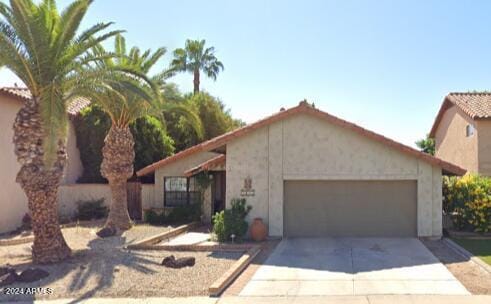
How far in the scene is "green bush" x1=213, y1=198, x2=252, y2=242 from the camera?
16.6 meters

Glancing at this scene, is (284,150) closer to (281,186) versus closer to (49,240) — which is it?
(281,186)

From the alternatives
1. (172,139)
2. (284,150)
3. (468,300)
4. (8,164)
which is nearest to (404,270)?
(468,300)

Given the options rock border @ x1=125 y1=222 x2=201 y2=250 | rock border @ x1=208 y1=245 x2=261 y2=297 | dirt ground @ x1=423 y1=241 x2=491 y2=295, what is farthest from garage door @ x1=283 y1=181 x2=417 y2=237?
rock border @ x1=125 y1=222 x2=201 y2=250

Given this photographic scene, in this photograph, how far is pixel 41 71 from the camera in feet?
43.4

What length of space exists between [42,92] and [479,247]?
14061 millimetres

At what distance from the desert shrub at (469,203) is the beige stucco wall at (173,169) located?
37.4ft

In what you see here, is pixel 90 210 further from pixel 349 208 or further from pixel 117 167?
pixel 349 208

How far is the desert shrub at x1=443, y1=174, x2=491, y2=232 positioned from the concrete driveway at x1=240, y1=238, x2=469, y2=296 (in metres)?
2.66

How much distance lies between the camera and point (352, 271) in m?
12.2

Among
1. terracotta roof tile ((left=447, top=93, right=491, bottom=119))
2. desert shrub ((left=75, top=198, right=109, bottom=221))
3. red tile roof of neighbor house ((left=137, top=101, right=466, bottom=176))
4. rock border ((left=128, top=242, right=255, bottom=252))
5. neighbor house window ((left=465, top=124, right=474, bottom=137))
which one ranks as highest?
terracotta roof tile ((left=447, top=93, right=491, bottom=119))

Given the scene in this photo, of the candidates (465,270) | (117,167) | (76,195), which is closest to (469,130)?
(465,270)

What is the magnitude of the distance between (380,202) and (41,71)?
40.3ft

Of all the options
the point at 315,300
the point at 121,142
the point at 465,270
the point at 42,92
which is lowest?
the point at 315,300

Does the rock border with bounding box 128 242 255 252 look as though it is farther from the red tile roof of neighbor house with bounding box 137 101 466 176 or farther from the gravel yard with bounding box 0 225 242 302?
the red tile roof of neighbor house with bounding box 137 101 466 176
